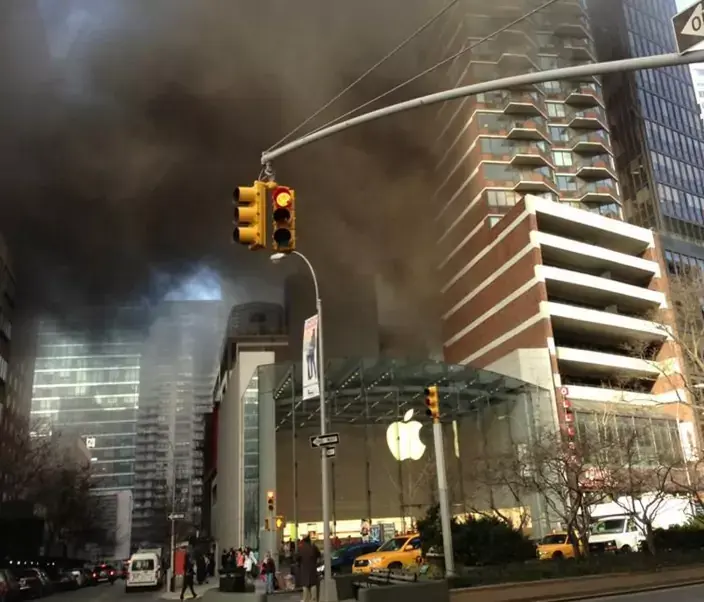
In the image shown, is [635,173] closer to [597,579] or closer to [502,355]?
[502,355]

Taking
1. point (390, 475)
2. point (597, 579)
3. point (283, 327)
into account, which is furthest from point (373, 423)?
point (283, 327)

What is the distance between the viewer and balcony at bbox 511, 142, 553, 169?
64.3 meters

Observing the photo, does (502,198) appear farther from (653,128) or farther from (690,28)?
(690,28)

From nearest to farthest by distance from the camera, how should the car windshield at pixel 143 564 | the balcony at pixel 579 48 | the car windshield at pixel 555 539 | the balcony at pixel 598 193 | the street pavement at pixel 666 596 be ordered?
the street pavement at pixel 666 596
the car windshield at pixel 555 539
the car windshield at pixel 143 564
the balcony at pixel 598 193
the balcony at pixel 579 48

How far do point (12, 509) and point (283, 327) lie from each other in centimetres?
4272

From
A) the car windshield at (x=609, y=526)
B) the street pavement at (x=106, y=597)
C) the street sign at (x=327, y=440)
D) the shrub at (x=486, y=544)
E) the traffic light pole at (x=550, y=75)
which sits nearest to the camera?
the traffic light pole at (x=550, y=75)

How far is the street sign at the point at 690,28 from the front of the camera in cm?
518

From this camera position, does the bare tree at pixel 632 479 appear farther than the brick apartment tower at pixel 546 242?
No

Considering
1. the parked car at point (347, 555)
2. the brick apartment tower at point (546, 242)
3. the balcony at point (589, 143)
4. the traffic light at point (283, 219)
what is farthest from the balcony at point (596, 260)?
the traffic light at point (283, 219)

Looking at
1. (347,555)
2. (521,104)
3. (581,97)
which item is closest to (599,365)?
(347,555)

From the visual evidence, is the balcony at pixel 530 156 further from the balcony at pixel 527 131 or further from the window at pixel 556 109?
the window at pixel 556 109

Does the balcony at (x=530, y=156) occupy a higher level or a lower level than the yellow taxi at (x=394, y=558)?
higher

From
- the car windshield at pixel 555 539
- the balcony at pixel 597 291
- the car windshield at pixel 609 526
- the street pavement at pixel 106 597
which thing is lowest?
the street pavement at pixel 106 597

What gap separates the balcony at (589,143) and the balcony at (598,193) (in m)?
4.00
